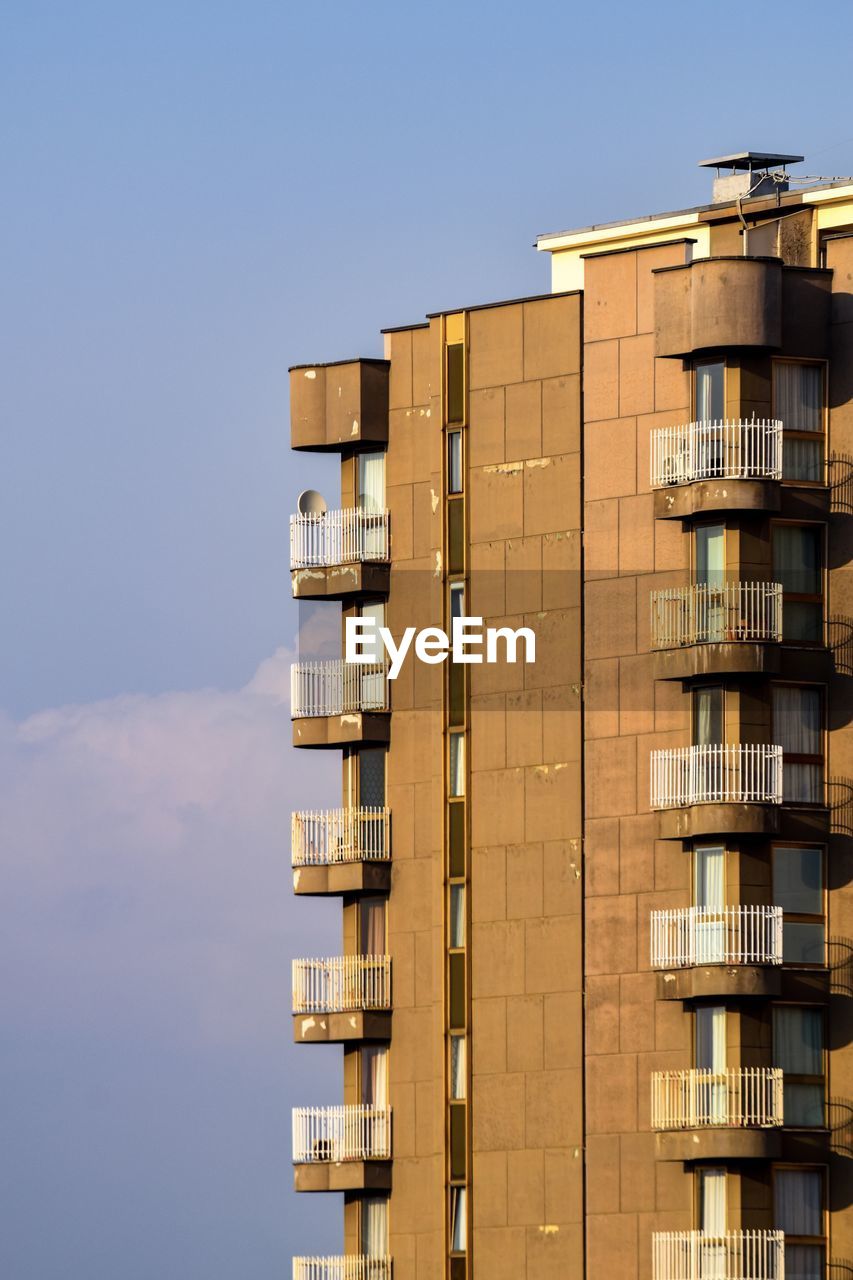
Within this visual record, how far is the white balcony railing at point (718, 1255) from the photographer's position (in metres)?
85.7

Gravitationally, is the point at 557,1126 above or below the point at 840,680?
below

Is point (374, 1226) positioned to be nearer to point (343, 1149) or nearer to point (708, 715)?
point (343, 1149)

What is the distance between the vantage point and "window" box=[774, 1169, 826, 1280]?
8631cm

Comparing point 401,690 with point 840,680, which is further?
point 401,690

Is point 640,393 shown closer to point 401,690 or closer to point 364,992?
point 401,690

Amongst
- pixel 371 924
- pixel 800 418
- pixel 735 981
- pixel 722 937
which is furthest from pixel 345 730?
pixel 800 418

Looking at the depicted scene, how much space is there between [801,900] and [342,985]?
41.0 feet

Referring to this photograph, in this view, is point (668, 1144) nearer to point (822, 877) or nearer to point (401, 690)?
point (822, 877)

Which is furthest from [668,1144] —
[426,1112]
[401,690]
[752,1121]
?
[401,690]

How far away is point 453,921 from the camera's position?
93.6 meters

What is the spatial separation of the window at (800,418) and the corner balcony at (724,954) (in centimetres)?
970

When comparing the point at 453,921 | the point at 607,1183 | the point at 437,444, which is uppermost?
the point at 437,444

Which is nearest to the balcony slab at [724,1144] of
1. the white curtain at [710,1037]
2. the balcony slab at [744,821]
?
the white curtain at [710,1037]

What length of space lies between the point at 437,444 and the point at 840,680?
12.0 m
